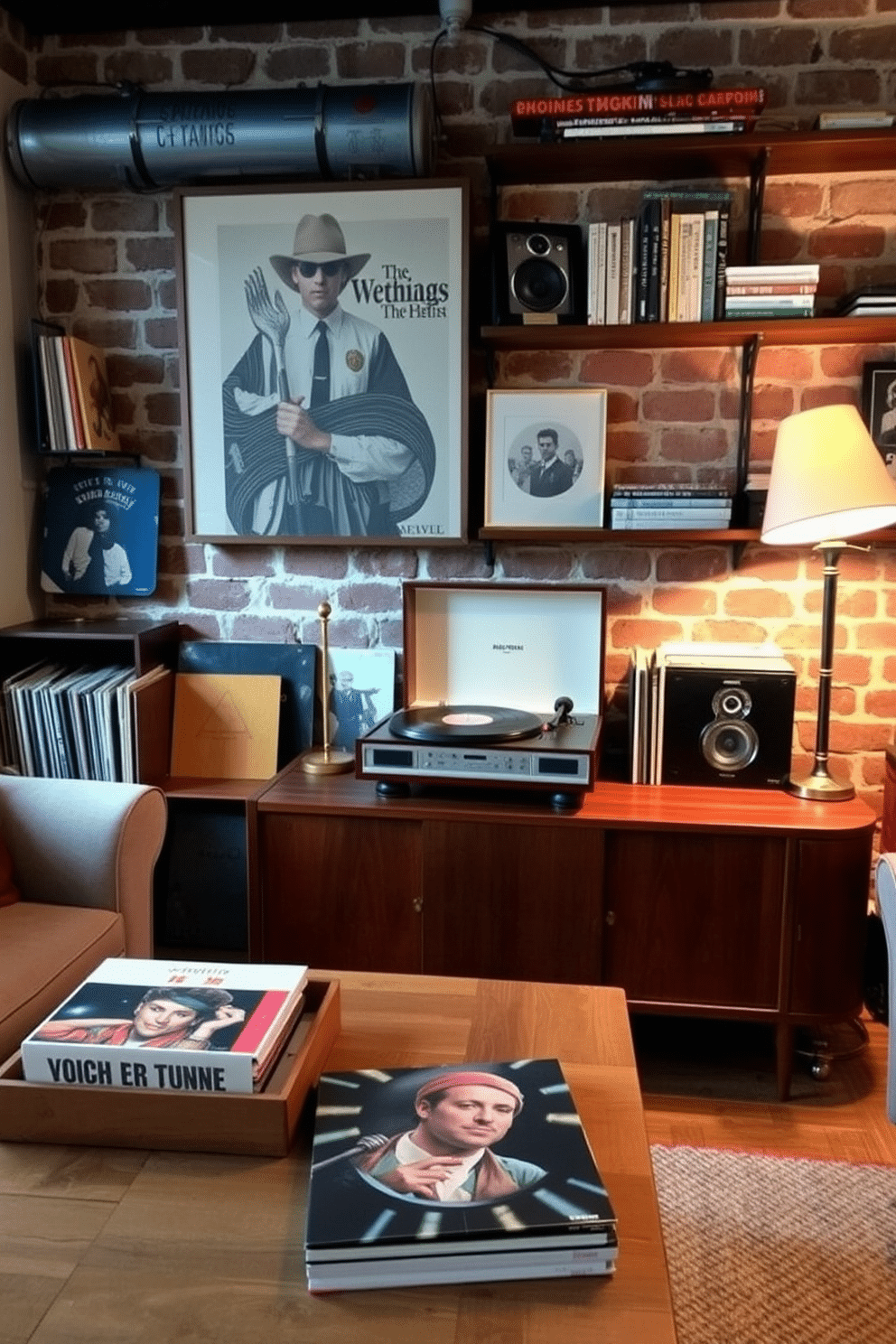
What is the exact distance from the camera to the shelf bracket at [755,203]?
221 cm

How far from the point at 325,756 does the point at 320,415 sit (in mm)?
782

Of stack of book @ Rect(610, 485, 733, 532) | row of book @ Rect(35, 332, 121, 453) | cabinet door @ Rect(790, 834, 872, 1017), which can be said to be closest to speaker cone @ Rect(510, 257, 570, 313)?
stack of book @ Rect(610, 485, 733, 532)

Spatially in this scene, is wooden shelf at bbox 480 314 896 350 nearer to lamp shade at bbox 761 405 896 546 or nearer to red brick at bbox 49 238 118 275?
lamp shade at bbox 761 405 896 546

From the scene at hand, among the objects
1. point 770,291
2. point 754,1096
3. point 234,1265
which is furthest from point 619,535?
point 234,1265

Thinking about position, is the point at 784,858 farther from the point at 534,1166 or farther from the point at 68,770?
the point at 68,770

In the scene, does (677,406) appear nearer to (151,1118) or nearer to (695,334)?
(695,334)

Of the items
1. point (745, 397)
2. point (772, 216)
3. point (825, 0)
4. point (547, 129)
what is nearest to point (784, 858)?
point (745, 397)

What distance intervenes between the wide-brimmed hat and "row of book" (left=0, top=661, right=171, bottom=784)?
1.02 meters

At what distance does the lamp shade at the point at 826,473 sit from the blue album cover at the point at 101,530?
1.44 m

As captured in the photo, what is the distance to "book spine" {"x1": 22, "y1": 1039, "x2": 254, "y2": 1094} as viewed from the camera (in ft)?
3.86

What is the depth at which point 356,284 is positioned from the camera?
2.39 m

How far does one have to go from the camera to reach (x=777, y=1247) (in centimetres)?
169

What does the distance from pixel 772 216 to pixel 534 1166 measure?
2.01 meters

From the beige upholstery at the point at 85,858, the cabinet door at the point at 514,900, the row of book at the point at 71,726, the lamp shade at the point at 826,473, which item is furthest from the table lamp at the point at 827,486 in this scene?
the row of book at the point at 71,726
